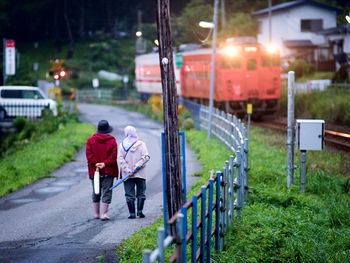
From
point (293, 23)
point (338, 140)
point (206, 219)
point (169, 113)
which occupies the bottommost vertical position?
point (338, 140)

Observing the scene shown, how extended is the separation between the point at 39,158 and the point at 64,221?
27.0 feet

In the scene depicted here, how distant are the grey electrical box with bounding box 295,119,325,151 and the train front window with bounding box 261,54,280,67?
18.8 m

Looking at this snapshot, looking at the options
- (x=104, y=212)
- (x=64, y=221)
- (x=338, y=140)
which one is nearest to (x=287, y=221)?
(x=104, y=212)

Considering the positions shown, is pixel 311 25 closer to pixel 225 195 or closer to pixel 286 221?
pixel 286 221

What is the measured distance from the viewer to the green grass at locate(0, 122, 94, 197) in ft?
58.2

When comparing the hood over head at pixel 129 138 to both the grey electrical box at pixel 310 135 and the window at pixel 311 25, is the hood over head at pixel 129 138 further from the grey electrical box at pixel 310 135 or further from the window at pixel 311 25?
the window at pixel 311 25

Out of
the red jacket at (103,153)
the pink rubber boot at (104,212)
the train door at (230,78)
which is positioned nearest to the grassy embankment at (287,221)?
the pink rubber boot at (104,212)

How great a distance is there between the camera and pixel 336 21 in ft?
189

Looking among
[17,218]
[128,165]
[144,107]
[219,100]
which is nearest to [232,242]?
[128,165]

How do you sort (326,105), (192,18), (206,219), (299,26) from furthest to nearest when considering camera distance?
(299,26)
(192,18)
(326,105)
(206,219)

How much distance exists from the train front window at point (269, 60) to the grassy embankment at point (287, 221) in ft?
48.1

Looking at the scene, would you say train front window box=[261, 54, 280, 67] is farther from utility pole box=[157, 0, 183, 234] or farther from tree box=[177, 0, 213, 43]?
utility pole box=[157, 0, 183, 234]

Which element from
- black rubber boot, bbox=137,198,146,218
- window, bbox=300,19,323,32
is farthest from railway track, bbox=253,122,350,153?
window, bbox=300,19,323,32

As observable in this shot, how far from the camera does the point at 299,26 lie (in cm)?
5944
